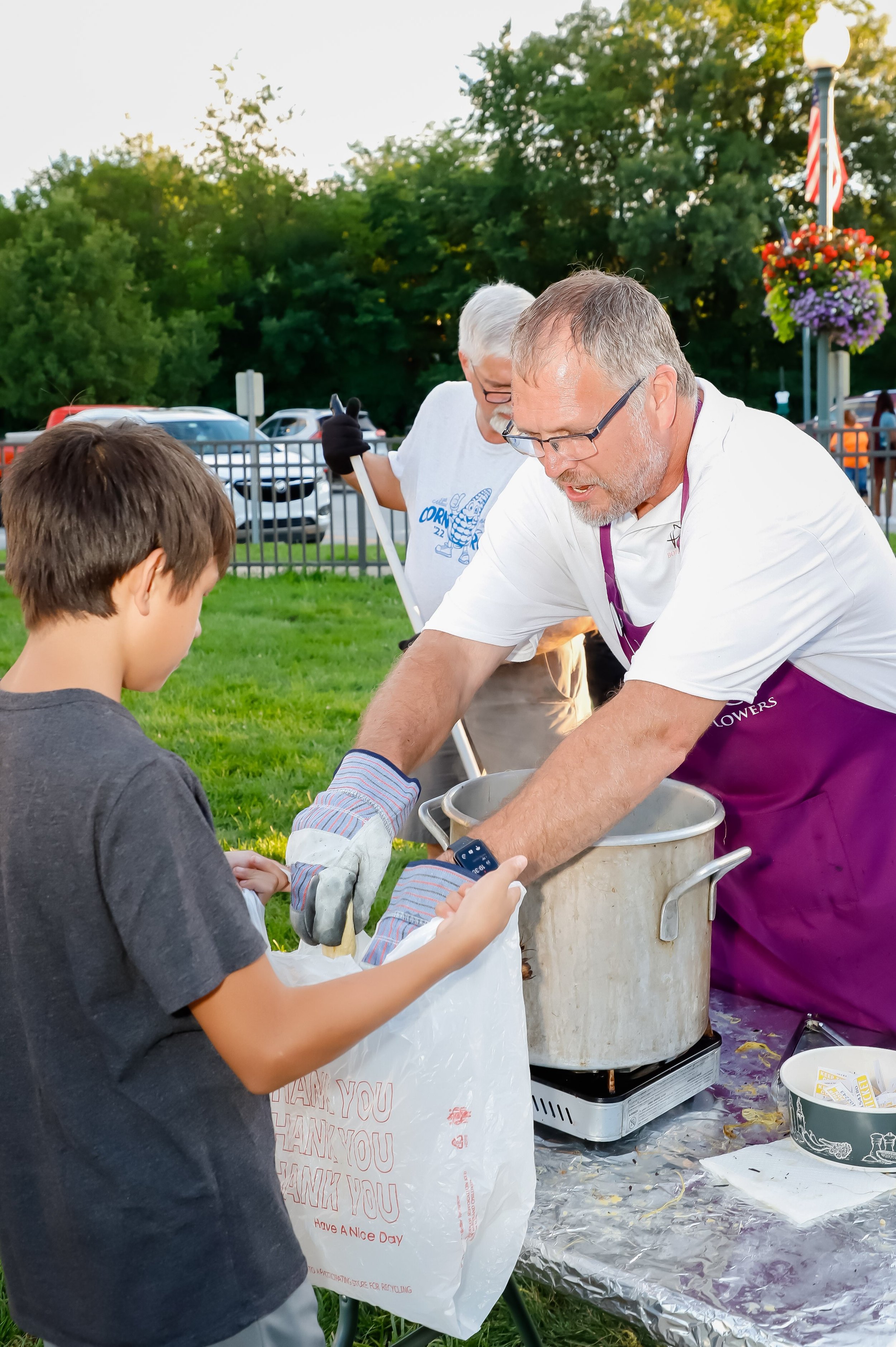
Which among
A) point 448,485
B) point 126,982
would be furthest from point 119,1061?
point 448,485

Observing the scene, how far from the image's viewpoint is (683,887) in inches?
59.8

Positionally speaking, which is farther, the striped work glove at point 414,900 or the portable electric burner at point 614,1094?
the portable electric burner at point 614,1094

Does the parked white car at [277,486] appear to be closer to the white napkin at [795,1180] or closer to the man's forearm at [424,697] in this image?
the man's forearm at [424,697]

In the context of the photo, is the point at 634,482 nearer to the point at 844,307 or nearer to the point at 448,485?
the point at 448,485

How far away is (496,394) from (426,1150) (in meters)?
1.95

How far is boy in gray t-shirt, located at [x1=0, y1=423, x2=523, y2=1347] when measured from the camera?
1051mm

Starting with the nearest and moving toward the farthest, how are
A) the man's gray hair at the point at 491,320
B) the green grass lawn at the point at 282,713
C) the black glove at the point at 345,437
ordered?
the green grass lawn at the point at 282,713, the man's gray hair at the point at 491,320, the black glove at the point at 345,437

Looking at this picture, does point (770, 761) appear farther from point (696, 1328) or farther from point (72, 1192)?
point (72, 1192)

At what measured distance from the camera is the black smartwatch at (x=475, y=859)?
151cm

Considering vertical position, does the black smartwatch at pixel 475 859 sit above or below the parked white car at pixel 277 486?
below

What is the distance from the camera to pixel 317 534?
11.1 metres

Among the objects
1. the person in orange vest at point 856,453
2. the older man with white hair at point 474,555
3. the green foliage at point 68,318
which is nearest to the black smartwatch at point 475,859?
the older man with white hair at point 474,555

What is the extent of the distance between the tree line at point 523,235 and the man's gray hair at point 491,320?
2437 centimetres

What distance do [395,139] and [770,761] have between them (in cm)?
3937
